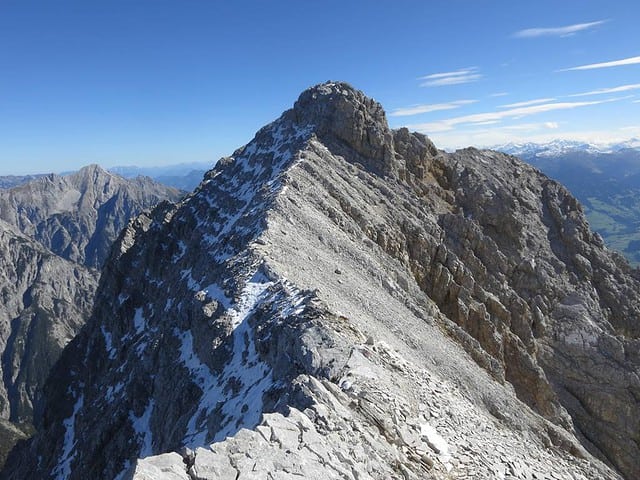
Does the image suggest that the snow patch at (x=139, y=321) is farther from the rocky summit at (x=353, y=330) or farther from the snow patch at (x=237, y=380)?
the snow patch at (x=237, y=380)

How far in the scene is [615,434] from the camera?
6006 centimetres

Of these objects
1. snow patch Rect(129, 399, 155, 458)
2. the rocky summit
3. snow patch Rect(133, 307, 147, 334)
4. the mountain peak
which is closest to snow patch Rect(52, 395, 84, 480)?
the rocky summit

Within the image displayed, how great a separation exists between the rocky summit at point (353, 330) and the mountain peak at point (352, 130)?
1.10 feet

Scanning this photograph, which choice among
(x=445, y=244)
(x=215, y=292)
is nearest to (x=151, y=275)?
(x=215, y=292)

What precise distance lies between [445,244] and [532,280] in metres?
17.7

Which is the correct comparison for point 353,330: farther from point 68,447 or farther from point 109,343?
point 109,343

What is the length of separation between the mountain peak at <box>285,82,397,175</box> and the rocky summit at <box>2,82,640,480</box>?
13.2 inches

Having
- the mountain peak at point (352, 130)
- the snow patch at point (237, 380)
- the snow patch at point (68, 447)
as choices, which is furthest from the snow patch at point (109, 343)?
the mountain peak at point (352, 130)

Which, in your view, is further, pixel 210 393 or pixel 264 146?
pixel 264 146

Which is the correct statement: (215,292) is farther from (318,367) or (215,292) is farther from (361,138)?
(361,138)

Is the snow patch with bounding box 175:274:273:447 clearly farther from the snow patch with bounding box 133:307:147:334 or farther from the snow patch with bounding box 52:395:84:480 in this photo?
the snow patch with bounding box 133:307:147:334

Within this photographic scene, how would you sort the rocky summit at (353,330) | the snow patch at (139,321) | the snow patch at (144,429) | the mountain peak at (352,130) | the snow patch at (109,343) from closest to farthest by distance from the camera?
the rocky summit at (353,330)
the snow patch at (144,429)
the snow patch at (139,321)
the mountain peak at (352,130)
the snow patch at (109,343)

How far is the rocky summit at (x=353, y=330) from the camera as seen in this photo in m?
23.5

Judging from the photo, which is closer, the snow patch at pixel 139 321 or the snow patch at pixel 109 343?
the snow patch at pixel 139 321
